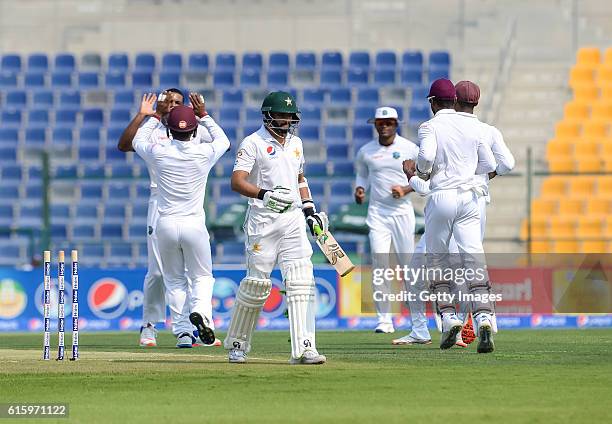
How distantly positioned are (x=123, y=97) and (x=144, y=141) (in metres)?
15.0

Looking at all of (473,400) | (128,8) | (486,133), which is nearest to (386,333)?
(486,133)

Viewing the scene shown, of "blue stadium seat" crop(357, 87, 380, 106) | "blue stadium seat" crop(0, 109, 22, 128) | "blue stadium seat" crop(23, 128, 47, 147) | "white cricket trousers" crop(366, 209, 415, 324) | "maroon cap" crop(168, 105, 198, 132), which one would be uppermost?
"blue stadium seat" crop(357, 87, 380, 106)

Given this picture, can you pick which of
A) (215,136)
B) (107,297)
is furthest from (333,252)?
(107,297)

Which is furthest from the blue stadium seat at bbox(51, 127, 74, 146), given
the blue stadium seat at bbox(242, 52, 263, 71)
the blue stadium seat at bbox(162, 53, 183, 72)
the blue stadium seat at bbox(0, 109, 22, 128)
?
the blue stadium seat at bbox(242, 52, 263, 71)

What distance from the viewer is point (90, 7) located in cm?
2911

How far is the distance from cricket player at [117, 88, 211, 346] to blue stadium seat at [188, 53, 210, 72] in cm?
1452

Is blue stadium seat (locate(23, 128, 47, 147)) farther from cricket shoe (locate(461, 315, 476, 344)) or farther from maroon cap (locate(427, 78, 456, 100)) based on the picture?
maroon cap (locate(427, 78, 456, 100))

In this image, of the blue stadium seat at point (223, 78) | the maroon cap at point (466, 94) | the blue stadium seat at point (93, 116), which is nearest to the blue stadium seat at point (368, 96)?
the blue stadium seat at point (223, 78)

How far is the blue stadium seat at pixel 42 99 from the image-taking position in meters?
27.2

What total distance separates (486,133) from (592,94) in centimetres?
1653

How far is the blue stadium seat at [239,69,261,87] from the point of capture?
27.2 metres

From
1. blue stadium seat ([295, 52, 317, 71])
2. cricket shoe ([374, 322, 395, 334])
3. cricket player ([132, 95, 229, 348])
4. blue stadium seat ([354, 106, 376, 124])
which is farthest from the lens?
blue stadium seat ([295, 52, 317, 71])

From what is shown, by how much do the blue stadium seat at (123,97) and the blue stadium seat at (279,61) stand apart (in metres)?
2.84

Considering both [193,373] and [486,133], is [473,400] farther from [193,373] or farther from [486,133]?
[486,133]
